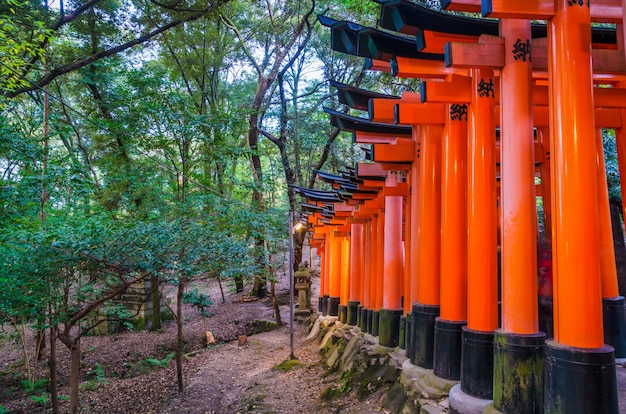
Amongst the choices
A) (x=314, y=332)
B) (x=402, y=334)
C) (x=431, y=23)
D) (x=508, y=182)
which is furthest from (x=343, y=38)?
(x=314, y=332)

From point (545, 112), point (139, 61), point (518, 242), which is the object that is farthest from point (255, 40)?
point (518, 242)

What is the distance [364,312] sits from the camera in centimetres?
1022

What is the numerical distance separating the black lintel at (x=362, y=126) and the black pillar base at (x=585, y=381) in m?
4.52

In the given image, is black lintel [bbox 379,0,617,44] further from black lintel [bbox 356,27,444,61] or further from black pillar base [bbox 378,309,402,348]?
black pillar base [bbox 378,309,402,348]

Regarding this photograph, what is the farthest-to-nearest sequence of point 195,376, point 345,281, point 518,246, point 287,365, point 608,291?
1. point 345,281
2. point 195,376
3. point 287,365
4. point 608,291
5. point 518,246

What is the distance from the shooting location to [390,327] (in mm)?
7746

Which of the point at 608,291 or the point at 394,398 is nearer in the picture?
the point at 608,291

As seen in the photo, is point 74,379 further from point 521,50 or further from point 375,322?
point 521,50

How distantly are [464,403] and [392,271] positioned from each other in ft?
12.9

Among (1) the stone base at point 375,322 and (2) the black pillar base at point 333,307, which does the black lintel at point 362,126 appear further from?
(2) the black pillar base at point 333,307

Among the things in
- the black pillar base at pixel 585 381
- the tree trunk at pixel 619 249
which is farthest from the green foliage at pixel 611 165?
the black pillar base at pixel 585 381

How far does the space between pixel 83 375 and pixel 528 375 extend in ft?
39.3

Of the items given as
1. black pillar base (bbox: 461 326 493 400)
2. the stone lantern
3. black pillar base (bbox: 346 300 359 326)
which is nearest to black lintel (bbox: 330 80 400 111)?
black pillar base (bbox: 461 326 493 400)

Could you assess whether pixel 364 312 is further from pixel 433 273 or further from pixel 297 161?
pixel 297 161
